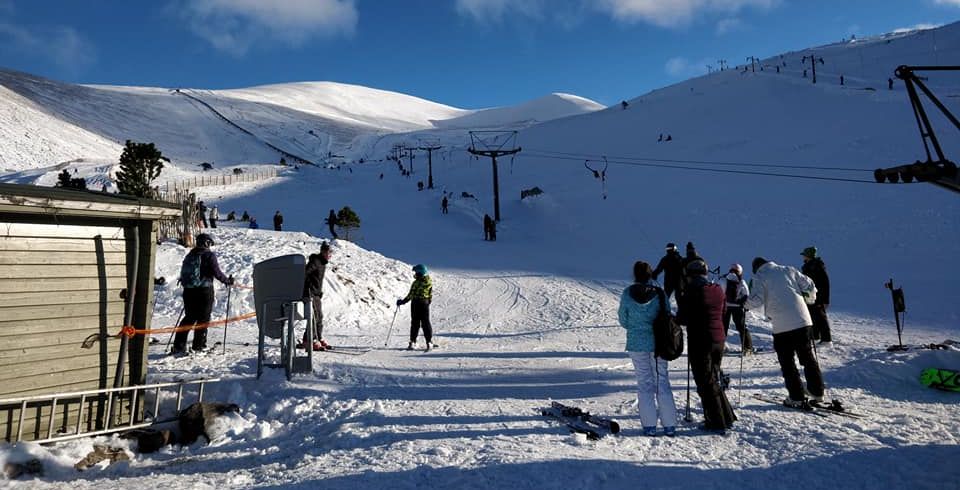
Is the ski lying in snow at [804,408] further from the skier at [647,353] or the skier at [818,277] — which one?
the skier at [818,277]

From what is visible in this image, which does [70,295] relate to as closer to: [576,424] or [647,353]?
[576,424]

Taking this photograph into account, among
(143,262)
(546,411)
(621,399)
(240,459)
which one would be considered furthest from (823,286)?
(143,262)

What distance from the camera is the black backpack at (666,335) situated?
4.95 meters

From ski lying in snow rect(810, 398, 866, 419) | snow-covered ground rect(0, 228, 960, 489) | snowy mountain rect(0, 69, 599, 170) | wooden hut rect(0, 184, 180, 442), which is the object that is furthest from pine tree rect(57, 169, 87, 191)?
snowy mountain rect(0, 69, 599, 170)

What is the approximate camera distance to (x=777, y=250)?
18.4 metres

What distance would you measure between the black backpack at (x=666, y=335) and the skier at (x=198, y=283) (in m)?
6.39

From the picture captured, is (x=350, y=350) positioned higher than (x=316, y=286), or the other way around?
(x=316, y=286)

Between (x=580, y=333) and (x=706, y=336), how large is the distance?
5.93 meters

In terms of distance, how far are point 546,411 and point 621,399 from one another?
4.13 feet

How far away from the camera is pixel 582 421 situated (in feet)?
18.2

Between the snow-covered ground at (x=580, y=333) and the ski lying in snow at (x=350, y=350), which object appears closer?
the snow-covered ground at (x=580, y=333)

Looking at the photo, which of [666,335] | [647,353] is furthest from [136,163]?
[666,335]

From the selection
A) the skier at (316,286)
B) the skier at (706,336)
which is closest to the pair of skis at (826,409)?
the skier at (706,336)

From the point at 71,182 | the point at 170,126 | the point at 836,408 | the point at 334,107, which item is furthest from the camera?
the point at 334,107
